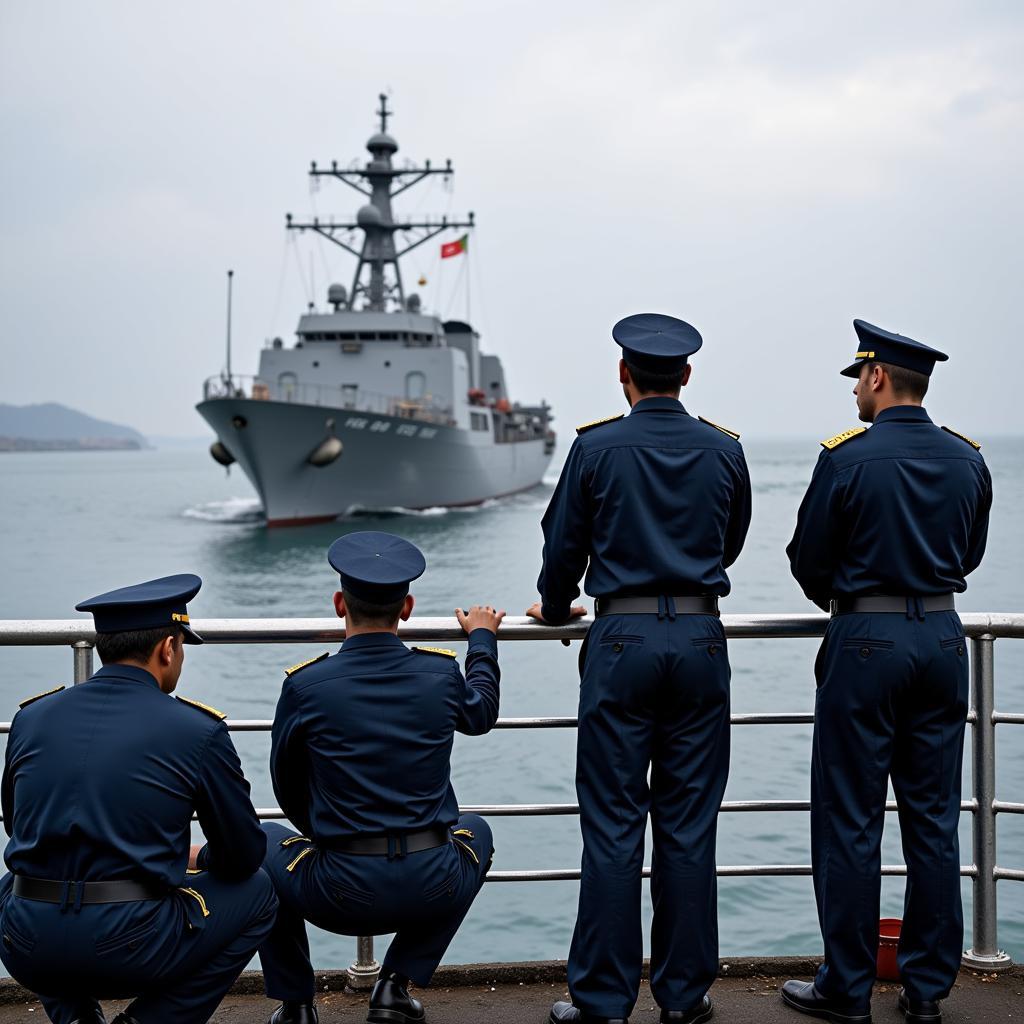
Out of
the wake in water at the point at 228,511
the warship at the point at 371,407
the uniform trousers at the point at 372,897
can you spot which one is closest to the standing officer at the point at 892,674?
the uniform trousers at the point at 372,897

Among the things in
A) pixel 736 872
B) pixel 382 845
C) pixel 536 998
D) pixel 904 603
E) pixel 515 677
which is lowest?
pixel 515 677

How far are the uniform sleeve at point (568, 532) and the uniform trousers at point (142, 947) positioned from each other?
0.96 metres

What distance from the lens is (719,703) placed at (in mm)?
2723

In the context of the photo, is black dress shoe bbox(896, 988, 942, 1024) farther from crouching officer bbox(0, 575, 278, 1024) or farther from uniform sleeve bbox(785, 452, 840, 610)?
crouching officer bbox(0, 575, 278, 1024)

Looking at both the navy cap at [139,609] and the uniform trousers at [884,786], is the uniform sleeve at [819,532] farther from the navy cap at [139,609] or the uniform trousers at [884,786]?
the navy cap at [139,609]

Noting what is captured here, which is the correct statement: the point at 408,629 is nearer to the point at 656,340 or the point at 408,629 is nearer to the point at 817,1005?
the point at 656,340

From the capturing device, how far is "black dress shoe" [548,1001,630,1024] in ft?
8.90

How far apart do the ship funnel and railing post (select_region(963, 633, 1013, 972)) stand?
36174 millimetres

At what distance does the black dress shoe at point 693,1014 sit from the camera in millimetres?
2746

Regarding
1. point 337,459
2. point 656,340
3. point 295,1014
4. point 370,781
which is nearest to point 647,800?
point 370,781

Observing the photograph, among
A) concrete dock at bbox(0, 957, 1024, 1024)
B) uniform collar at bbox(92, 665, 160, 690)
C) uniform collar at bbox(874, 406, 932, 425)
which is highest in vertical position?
uniform collar at bbox(874, 406, 932, 425)

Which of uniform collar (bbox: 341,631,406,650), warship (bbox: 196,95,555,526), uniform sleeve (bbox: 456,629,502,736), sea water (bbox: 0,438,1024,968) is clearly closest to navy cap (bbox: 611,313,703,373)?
uniform sleeve (bbox: 456,629,502,736)

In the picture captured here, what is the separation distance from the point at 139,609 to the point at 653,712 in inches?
46.0

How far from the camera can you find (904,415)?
2.83m
